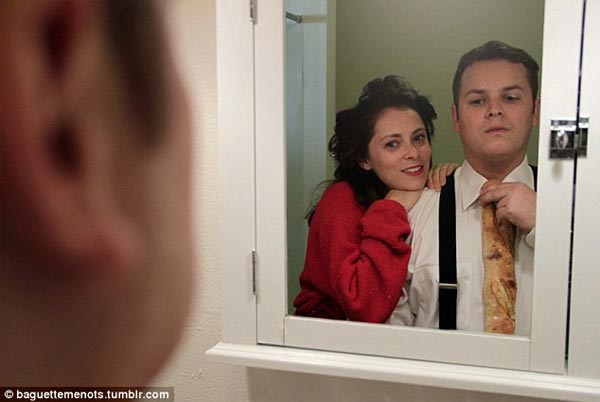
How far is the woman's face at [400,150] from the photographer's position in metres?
0.79

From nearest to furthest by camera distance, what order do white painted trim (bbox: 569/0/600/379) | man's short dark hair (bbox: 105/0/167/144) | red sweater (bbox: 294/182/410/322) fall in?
white painted trim (bbox: 569/0/600/379) → red sweater (bbox: 294/182/410/322) → man's short dark hair (bbox: 105/0/167/144)

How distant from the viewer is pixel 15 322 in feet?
3.03

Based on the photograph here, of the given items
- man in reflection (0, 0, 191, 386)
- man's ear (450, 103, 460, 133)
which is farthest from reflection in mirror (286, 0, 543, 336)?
man in reflection (0, 0, 191, 386)

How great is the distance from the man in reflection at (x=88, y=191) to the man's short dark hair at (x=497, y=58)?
49cm

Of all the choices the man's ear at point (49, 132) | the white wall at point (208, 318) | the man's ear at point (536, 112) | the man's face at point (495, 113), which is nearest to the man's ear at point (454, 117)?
the man's face at point (495, 113)

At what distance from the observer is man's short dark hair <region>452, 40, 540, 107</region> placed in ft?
2.38

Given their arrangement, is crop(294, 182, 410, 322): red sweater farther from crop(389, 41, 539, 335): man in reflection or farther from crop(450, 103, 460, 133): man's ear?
crop(450, 103, 460, 133): man's ear

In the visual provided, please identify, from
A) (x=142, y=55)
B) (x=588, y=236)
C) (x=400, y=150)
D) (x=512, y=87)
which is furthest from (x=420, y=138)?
(x=142, y=55)

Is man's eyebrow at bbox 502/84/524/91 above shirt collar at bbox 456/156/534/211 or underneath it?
above

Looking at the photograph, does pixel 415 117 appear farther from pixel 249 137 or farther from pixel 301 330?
pixel 301 330

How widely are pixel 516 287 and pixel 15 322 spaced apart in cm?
86

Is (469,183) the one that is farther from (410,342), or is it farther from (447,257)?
(410,342)

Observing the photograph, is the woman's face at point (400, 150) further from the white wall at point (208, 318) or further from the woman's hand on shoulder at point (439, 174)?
the white wall at point (208, 318)

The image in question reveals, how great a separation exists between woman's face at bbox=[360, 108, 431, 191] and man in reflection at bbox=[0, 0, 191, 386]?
1.23 ft
